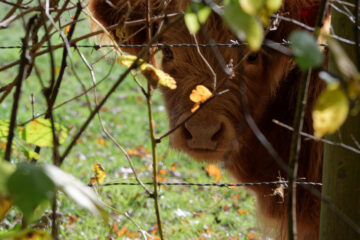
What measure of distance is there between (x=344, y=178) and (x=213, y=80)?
1.60 metres

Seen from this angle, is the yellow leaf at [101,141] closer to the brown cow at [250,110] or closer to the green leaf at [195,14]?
the brown cow at [250,110]

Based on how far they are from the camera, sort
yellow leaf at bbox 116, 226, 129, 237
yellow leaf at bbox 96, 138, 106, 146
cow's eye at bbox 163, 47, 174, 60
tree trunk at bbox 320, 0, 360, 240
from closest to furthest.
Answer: tree trunk at bbox 320, 0, 360, 240 → cow's eye at bbox 163, 47, 174, 60 → yellow leaf at bbox 116, 226, 129, 237 → yellow leaf at bbox 96, 138, 106, 146

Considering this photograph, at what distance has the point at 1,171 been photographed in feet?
2.68

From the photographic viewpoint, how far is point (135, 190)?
5.59 metres

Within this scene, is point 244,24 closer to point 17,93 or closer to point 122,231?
point 17,93

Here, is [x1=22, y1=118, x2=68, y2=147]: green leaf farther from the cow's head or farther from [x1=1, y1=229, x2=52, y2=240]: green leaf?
the cow's head

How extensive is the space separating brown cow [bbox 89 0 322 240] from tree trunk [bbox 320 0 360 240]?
124 centimetres

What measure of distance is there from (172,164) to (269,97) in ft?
11.2

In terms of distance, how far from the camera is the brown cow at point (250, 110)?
3.03 metres

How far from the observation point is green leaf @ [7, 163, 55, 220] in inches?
30.2

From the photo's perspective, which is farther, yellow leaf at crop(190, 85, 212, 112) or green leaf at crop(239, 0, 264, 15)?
yellow leaf at crop(190, 85, 212, 112)

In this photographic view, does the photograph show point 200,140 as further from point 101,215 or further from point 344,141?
point 101,215

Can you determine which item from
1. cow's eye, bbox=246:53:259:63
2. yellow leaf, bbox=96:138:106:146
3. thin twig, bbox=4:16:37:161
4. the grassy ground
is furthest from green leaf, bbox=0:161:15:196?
yellow leaf, bbox=96:138:106:146

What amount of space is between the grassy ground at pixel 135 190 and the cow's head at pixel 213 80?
0.33m
